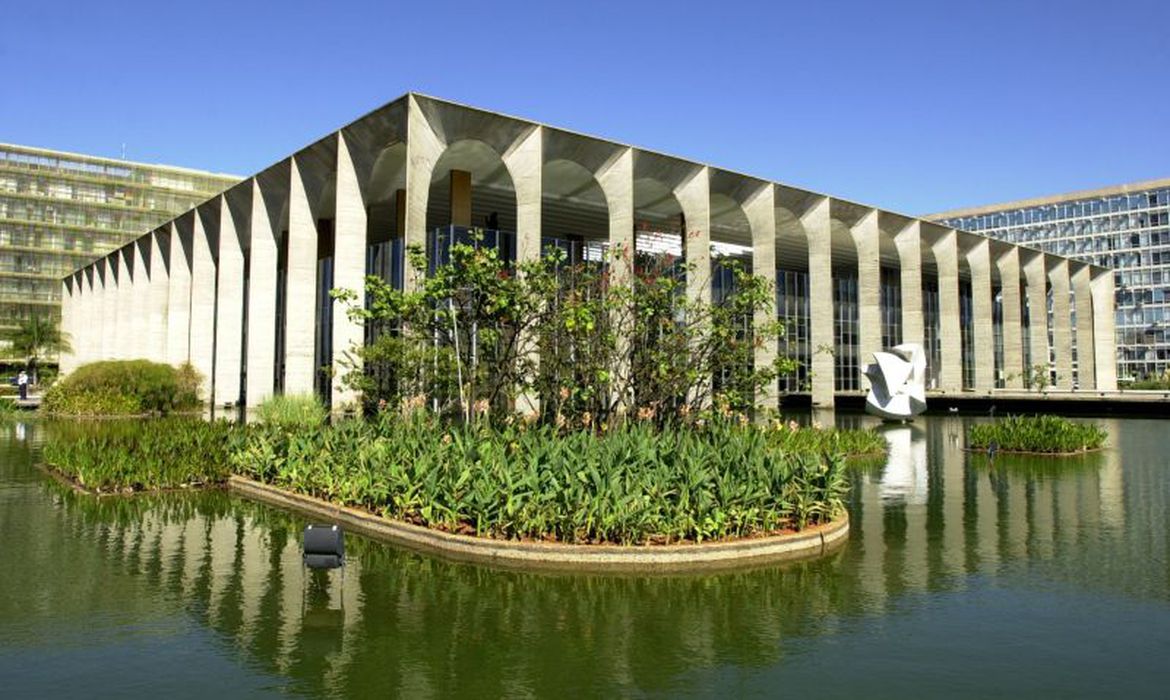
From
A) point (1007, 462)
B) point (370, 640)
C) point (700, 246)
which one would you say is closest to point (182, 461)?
point (370, 640)

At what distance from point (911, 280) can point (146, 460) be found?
143 feet

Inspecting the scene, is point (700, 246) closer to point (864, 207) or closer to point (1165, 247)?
point (864, 207)

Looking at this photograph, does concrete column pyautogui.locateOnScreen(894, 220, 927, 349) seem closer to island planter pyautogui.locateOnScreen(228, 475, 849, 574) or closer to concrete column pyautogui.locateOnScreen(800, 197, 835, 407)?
concrete column pyautogui.locateOnScreen(800, 197, 835, 407)

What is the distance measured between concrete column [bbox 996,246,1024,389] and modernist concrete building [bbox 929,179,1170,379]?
50.3 metres

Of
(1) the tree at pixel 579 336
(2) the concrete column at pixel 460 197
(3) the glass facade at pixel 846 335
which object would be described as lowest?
(1) the tree at pixel 579 336

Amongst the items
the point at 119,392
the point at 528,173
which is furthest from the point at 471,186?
the point at 119,392

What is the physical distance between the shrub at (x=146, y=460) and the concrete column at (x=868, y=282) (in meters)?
36.7

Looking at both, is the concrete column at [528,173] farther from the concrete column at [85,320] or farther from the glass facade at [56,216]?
the glass facade at [56,216]

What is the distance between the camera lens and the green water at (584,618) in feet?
19.2

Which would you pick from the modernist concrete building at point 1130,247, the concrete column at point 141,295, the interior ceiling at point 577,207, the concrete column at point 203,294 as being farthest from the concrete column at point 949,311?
the modernist concrete building at point 1130,247

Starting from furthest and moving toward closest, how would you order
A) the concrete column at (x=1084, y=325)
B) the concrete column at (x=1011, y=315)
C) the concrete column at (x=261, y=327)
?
the concrete column at (x=1084, y=325)
the concrete column at (x=1011, y=315)
the concrete column at (x=261, y=327)

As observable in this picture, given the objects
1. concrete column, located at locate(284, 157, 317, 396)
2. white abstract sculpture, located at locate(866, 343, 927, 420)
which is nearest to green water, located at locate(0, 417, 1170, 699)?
white abstract sculpture, located at locate(866, 343, 927, 420)

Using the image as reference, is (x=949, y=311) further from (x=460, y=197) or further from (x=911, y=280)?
(x=460, y=197)

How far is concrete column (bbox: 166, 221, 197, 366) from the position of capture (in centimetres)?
4938
